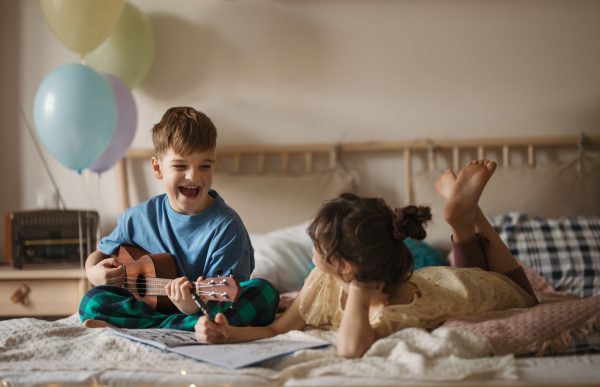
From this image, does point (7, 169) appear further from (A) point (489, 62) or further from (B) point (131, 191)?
(A) point (489, 62)

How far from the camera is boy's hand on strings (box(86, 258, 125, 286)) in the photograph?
4.00 ft

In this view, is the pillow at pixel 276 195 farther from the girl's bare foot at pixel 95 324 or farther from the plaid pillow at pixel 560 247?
the girl's bare foot at pixel 95 324

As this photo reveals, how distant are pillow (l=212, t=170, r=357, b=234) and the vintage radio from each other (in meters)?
0.59

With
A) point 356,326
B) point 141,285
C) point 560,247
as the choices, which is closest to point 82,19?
point 141,285

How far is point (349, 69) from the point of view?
214 cm

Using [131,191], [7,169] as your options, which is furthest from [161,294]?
[7,169]

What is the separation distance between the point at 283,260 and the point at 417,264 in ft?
1.46

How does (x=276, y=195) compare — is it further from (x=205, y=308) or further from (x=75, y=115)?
(x=205, y=308)

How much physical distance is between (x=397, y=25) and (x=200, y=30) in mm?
879

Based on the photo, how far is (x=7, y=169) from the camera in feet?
7.58

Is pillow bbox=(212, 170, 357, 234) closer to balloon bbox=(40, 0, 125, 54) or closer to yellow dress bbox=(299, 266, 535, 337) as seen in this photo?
balloon bbox=(40, 0, 125, 54)

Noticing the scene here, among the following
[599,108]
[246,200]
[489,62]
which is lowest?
[246,200]

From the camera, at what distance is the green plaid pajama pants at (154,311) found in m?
1.09

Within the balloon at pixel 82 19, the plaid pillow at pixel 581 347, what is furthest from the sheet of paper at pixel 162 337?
the balloon at pixel 82 19
